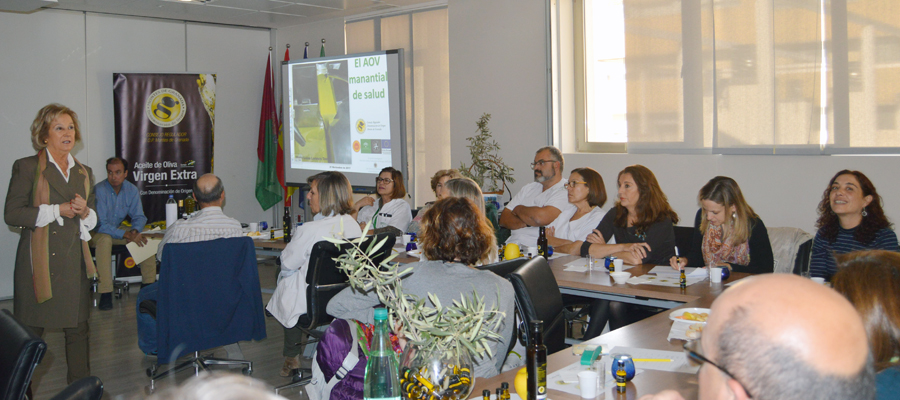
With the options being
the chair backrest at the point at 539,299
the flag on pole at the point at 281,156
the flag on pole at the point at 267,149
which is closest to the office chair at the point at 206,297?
the chair backrest at the point at 539,299

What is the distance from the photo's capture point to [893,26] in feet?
15.0

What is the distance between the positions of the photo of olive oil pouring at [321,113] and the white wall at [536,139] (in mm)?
1465

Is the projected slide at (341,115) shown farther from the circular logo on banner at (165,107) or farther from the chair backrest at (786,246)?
the chair backrest at (786,246)

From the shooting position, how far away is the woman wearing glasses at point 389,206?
5.63 m

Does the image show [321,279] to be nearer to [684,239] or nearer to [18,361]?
[18,361]

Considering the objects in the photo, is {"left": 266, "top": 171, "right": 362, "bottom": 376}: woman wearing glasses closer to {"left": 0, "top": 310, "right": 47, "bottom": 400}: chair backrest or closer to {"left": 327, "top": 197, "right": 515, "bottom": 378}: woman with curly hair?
{"left": 327, "top": 197, "right": 515, "bottom": 378}: woman with curly hair

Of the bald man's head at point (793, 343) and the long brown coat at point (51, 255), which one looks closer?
the bald man's head at point (793, 343)

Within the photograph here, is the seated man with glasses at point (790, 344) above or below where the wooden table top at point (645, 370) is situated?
above

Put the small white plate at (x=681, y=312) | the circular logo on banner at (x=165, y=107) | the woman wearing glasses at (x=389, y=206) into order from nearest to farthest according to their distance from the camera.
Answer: the small white plate at (x=681, y=312), the woman wearing glasses at (x=389, y=206), the circular logo on banner at (x=165, y=107)

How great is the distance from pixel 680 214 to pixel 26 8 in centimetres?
664

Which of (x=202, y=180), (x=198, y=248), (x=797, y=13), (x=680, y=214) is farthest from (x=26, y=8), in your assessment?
(x=797, y=13)

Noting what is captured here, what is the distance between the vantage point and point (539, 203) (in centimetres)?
555

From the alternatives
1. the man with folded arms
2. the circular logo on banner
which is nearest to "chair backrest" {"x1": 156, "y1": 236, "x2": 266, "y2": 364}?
the man with folded arms

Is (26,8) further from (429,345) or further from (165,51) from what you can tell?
(429,345)
